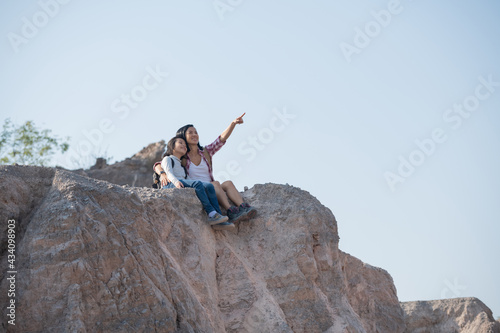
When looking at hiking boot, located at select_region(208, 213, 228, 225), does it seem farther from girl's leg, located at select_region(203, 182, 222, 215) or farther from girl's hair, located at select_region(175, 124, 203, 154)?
girl's hair, located at select_region(175, 124, 203, 154)

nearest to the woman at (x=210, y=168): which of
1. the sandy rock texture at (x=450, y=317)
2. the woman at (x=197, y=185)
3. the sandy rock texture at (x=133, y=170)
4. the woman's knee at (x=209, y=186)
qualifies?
the woman at (x=197, y=185)

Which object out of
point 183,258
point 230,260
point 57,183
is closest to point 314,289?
point 230,260

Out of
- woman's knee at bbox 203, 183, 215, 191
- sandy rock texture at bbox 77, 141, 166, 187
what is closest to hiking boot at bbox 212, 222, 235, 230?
woman's knee at bbox 203, 183, 215, 191

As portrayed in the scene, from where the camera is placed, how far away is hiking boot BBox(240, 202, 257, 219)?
9646 millimetres

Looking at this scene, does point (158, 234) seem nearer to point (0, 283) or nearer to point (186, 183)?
point (186, 183)

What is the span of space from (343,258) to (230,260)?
2.38 metres

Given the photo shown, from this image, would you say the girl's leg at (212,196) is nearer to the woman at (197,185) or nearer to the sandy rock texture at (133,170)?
the woman at (197,185)

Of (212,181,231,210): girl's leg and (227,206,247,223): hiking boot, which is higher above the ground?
(212,181,231,210): girl's leg

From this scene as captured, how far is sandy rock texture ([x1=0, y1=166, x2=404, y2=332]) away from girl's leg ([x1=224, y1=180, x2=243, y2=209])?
1.13 feet

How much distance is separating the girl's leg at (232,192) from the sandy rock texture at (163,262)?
344 millimetres

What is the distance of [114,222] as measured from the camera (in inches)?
302

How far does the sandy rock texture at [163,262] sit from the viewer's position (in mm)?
6961

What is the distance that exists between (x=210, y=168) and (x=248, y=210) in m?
1.18

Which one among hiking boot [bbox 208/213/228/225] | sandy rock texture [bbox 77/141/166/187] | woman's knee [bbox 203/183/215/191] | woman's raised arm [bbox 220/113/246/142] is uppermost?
sandy rock texture [bbox 77/141/166/187]
